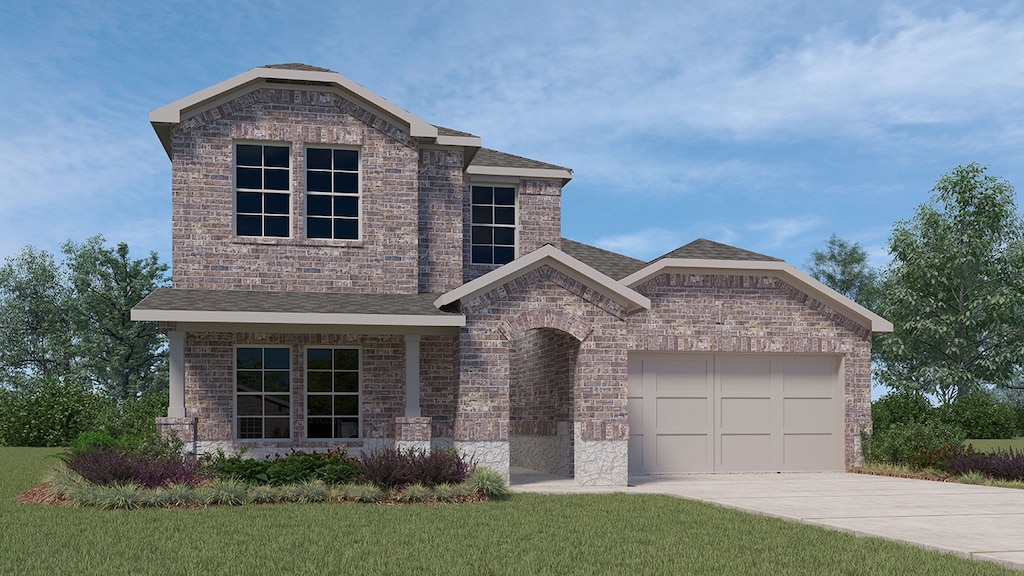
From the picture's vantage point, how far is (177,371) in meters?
18.7

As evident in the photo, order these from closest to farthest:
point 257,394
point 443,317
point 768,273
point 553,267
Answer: point 443,317 → point 553,267 → point 257,394 → point 768,273

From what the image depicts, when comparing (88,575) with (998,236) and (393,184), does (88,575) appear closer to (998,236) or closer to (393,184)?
(393,184)

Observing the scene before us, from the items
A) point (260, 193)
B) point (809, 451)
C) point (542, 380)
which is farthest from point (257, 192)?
point (809, 451)

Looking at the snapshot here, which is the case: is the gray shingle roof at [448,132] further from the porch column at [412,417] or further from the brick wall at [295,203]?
the porch column at [412,417]

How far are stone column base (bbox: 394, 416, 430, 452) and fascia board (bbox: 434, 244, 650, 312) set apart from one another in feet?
7.29

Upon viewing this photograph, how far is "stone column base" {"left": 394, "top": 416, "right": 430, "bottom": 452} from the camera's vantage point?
723 inches

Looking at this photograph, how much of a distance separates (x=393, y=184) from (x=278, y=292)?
327cm

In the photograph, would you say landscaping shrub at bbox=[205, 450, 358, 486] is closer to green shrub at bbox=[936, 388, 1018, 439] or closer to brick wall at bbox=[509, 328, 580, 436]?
brick wall at bbox=[509, 328, 580, 436]

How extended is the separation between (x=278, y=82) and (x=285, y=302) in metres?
4.88

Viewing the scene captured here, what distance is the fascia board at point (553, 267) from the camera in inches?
725

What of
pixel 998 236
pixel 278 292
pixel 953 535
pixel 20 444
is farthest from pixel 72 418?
pixel 998 236

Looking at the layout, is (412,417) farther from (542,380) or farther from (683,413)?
(683,413)

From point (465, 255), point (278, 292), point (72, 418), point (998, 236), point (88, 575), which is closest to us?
point (88, 575)

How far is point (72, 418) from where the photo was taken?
34.3 metres
